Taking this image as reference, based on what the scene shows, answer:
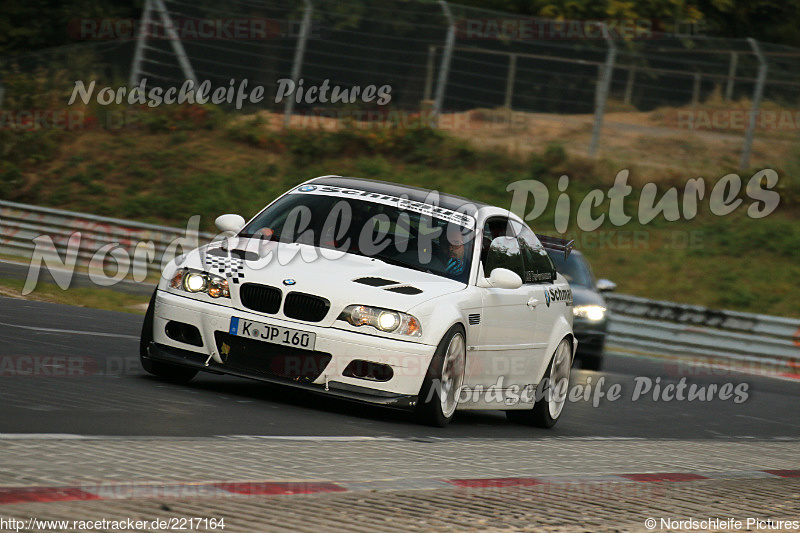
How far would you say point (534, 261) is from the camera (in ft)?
35.5

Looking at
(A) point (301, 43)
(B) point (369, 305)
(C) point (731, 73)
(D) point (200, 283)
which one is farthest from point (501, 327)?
(A) point (301, 43)

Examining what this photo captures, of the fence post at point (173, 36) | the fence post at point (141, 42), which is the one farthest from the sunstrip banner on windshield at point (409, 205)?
the fence post at point (141, 42)

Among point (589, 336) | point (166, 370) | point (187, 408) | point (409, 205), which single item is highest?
point (409, 205)

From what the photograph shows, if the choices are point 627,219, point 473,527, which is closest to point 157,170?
point 627,219

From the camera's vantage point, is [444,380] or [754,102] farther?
[754,102]

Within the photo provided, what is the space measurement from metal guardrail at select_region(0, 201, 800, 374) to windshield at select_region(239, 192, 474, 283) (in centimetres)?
1327

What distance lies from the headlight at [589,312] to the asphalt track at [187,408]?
95.5 inches

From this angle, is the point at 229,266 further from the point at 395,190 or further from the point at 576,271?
the point at 576,271

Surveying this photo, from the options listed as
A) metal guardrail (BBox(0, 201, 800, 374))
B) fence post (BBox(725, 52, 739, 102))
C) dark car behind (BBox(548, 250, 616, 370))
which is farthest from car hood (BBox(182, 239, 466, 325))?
fence post (BBox(725, 52, 739, 102))

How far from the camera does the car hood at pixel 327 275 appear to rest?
881 cm

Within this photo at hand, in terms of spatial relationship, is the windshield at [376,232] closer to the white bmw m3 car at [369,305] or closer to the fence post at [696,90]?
the white bmw m3 car at [369,305]

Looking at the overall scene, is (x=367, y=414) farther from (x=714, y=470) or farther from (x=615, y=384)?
(x=615, y=384)

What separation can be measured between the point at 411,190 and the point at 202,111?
2255 cm

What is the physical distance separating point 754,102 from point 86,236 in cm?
1417
